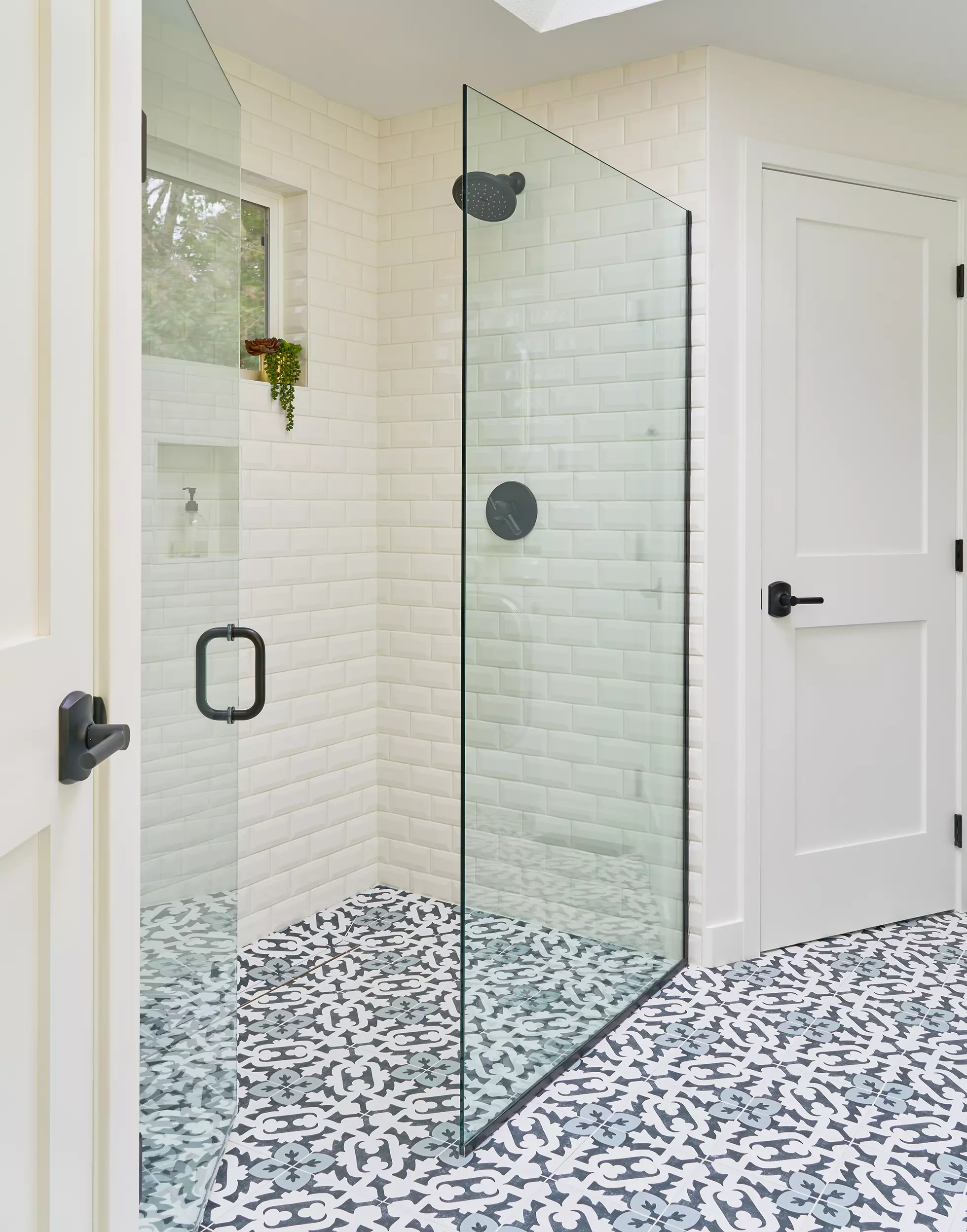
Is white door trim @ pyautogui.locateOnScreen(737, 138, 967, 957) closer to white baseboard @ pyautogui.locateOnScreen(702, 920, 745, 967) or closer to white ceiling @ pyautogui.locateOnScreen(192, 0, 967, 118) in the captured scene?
white baseboard @ pyautogui.locateOnScreen(702, 920, 745, 967)

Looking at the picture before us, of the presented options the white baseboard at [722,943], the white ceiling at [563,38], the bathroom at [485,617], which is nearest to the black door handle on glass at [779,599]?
the bathroom at [485,617]

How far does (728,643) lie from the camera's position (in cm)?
279

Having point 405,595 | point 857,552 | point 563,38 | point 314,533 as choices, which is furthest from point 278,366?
point 857,552

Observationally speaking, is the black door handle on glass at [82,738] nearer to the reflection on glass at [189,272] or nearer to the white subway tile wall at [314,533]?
the reflection on glass at [189,272]

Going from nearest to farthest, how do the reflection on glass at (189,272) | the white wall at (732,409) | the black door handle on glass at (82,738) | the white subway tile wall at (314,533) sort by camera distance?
the black door handle on glass at (82,738), the reflection on glass at (189,272), the white wall at (732,409), the white subway tile wall at (314,533)

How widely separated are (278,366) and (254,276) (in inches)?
12.6

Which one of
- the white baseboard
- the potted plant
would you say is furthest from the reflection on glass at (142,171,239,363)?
the white baseboard

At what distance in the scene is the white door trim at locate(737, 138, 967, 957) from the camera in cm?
274

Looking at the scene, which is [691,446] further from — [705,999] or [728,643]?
[705,999]

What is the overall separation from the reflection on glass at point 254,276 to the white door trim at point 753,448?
1.47 m

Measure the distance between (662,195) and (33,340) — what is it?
218 cm

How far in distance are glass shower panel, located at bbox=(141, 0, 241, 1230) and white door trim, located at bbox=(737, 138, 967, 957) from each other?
1538 millimetres

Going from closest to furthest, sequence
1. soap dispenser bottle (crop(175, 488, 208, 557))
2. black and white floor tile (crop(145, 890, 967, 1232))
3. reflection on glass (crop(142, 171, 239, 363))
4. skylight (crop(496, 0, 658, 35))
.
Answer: reflection on glass (crop(142, 171, 239, 363)) → soap dispenser bottle (crop(175, 488, 208, 557)) → black and white floor tile (crop(145, 890, 967, 1232)) → skylight (crop(496, 0, 658, 35))

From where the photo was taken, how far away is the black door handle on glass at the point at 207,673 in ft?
5.47
